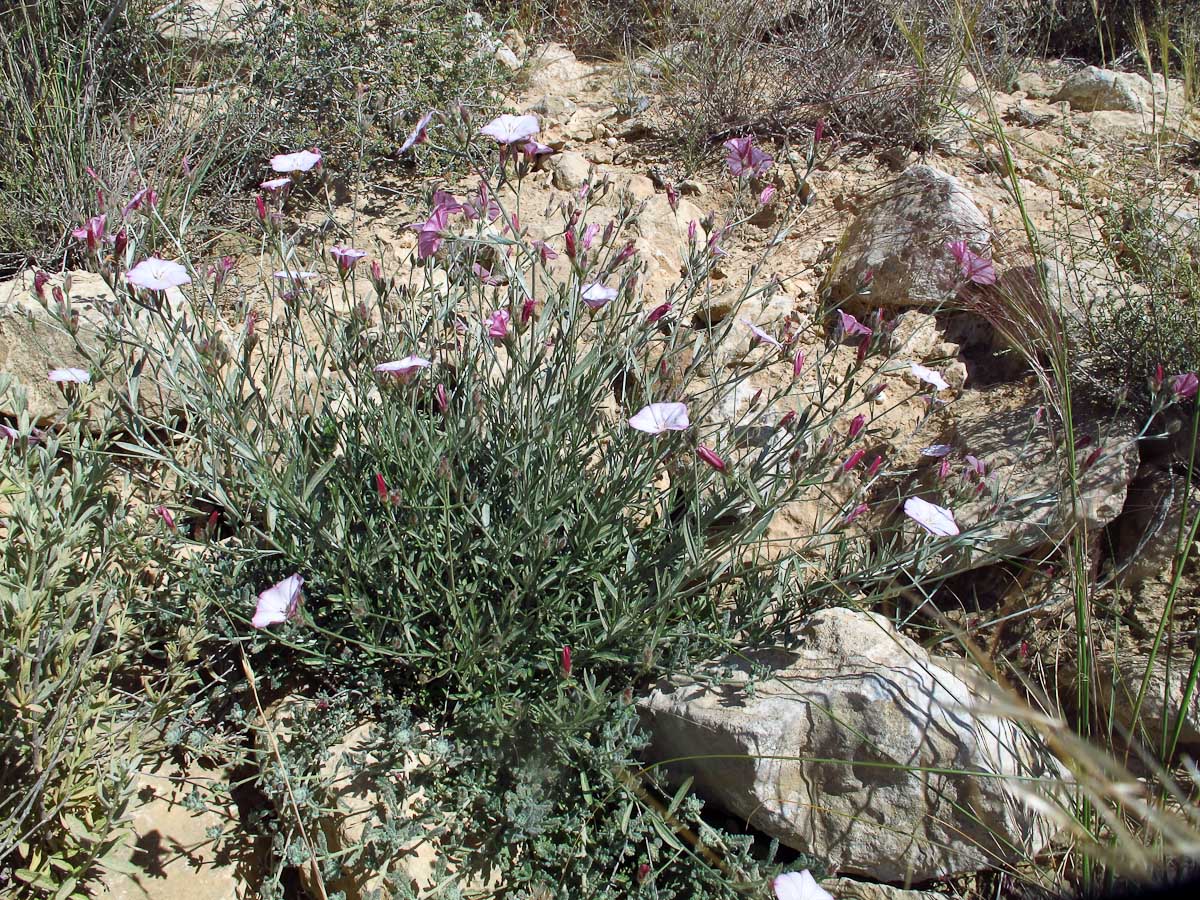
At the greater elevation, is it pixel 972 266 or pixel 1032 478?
pixel 972 266

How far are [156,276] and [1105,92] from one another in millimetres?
4769

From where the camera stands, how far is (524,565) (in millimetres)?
2322

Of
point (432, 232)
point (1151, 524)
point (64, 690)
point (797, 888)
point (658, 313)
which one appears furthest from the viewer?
point (1151, 524)

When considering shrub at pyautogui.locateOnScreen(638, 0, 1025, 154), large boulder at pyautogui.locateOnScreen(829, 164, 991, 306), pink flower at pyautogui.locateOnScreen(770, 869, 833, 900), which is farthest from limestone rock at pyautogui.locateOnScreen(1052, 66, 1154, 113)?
pink flower at pyautogui.locateOnScreen(770, 869, 833, 900)

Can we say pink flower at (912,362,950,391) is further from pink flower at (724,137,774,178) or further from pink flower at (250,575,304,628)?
pink flower at (250,575,304,628)

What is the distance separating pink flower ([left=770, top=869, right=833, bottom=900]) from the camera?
5.62 ft

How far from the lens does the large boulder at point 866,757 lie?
78.3 inches

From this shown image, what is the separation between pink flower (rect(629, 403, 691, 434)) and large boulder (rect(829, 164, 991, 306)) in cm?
158

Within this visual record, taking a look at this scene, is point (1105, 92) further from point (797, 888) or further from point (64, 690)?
point (64, 690)

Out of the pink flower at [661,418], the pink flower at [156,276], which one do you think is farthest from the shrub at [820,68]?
the pink flower at [156,276]

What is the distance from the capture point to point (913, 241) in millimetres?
3412

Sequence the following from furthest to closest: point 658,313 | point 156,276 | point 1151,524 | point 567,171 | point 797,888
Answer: point 567,171, point 1151,524, point 658,313, point 156,276, point 797,888

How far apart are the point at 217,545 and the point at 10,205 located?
2352mm

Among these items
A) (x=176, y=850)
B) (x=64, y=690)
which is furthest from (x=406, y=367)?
(x=176, y=850)
